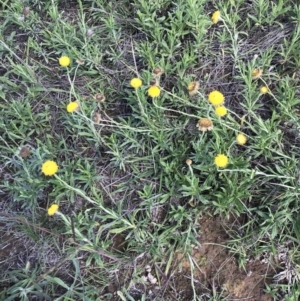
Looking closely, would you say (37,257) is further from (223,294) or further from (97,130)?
(223,294)

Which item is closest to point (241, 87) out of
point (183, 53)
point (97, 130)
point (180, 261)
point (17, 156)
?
point (183, 53)

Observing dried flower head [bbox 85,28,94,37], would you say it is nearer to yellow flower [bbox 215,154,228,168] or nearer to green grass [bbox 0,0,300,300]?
green grass [bbox 0,0,300,300]

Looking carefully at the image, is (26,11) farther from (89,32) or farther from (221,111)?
(221,111)

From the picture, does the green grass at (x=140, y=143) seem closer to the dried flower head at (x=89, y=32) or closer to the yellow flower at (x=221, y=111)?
the dried flower head at (x=89, y=32)

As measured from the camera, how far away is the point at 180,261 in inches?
87.4

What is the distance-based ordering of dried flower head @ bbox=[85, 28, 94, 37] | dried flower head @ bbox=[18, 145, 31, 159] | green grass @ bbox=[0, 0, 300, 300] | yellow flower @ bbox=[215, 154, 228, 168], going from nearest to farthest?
yellow flower @ bbox=[215, 154, 228, 168] < green grass @ bbox=[0, 0, 300, 300] < dried flower head @ bbox=[18, 145, 31, 159] < dried flower head @ bbox=[85, 28, 94, 37]

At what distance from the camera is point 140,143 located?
248cm

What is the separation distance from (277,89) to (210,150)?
1.61ft

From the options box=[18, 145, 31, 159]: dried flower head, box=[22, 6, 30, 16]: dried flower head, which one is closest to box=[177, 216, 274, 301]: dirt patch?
box=[18, 145, 31, 159]: dried flower head

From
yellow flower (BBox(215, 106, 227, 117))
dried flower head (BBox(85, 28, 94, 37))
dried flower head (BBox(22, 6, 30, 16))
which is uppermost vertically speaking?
dried flower head (BBox(22, 6, 30, 16))

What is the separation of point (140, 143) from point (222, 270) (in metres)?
0.75

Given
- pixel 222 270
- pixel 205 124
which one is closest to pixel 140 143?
pixel 205 124

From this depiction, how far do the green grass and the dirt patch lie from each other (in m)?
0.05

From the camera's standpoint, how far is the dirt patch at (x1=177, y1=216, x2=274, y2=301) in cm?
215
